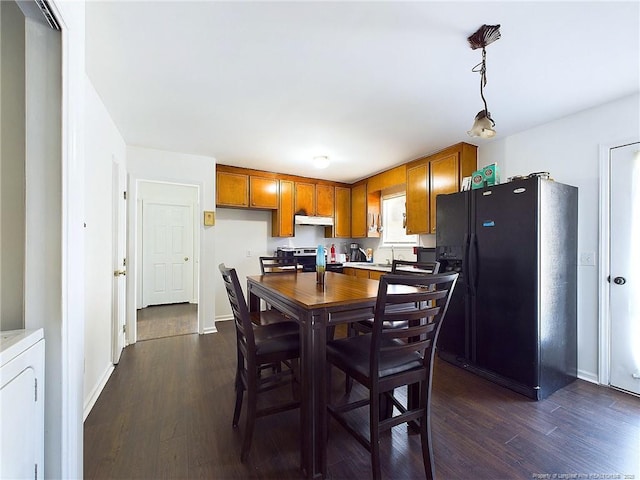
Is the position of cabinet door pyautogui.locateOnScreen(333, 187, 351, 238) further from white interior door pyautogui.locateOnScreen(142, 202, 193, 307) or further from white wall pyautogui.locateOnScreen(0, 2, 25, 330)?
white wall pyautogui.locateOnScreen(0, 2, 25, 330)

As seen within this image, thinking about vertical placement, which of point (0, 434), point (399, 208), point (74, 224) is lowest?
point (0, 434)

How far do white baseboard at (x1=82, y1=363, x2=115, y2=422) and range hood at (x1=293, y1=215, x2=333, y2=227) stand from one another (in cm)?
289

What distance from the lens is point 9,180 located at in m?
0.96

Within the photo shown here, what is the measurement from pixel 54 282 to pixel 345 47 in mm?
1803

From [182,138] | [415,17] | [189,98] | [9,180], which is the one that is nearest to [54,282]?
[9,180]

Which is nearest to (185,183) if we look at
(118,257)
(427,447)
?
(118,257)

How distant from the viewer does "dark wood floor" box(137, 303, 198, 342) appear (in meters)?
3.65

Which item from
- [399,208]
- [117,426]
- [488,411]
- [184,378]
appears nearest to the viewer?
[117,426]

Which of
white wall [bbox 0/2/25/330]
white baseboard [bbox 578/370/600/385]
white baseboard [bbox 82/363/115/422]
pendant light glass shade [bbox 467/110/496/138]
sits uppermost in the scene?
pendant light glass shade [bbox 467/110/496/138]

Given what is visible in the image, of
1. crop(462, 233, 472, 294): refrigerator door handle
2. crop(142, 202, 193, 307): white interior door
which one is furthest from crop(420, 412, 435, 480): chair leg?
crop(142, 202, 193, 307): white interior door

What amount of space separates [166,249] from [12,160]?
4824mm

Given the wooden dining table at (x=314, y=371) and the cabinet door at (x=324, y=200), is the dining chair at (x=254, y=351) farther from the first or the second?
the cabinet door at (x=324, y=200)

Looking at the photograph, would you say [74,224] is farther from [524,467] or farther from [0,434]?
[524,467]

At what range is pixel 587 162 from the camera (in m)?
2.46
